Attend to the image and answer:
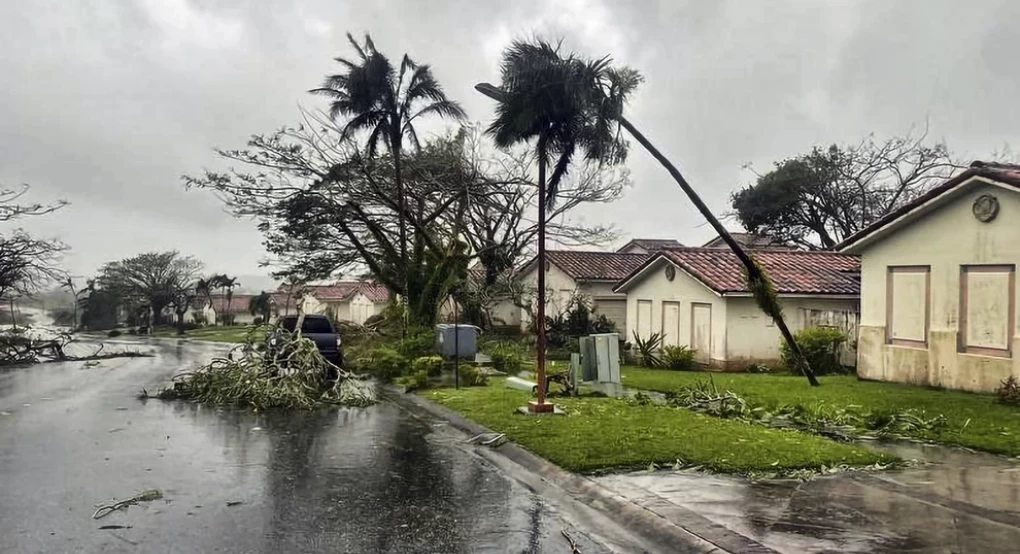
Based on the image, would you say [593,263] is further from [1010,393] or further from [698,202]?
[1010,393]

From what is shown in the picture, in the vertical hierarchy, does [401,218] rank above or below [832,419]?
above

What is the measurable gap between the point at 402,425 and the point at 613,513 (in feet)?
21.7

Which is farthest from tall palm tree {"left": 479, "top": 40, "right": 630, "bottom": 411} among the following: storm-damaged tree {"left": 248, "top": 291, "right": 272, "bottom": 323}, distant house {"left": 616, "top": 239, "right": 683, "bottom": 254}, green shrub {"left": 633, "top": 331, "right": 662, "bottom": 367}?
storm-damaged tree {"left": 248, "top": 291, "right": 272, "bottom": 323}

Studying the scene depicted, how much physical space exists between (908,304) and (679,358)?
23.9 ft

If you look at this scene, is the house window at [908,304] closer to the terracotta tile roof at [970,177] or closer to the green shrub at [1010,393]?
the terracotta tile roof at [970,177]

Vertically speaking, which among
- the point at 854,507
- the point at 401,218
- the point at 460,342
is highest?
the point at 401,218

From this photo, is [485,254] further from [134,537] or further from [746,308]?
Result: [134,537]

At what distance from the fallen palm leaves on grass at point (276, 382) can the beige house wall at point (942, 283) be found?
11.2 metres

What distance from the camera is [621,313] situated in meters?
36.2

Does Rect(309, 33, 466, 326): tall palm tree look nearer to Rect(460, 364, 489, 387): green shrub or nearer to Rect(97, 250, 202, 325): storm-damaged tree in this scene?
Rect(460, 364, 489, 387): green shrub

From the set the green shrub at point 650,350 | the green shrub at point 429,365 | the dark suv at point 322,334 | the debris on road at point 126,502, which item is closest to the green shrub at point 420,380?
the green shrub at point 429,365

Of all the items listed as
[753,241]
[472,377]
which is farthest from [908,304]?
[753,241]

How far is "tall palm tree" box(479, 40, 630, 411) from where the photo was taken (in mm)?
12805

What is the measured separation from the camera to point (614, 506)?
777cm
